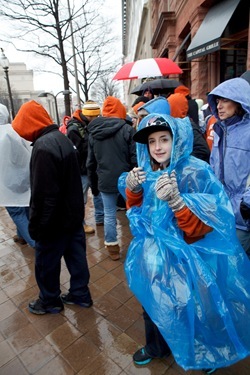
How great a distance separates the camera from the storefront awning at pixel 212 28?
6.22 metres

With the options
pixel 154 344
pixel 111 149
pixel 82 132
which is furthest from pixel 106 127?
pixel 154 344

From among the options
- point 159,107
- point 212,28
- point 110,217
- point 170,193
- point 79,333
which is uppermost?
point 212,28

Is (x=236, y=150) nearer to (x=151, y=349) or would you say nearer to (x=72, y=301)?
(x=151, y=349)

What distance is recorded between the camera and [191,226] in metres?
1.51

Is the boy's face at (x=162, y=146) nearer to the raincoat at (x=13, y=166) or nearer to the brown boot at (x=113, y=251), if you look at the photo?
the brown boot at (x=113, y=251)

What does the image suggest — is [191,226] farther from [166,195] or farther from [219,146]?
[219,146]

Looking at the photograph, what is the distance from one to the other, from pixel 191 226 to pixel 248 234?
0.98 m

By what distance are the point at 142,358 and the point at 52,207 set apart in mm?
1317

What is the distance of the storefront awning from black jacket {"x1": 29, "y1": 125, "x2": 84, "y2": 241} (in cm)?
546

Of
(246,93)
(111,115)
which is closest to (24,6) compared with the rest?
(111,115)

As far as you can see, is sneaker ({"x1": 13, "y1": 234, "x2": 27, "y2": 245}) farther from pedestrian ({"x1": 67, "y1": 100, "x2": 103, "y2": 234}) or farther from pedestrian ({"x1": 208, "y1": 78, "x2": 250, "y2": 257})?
pedestrian ({"x1": 208, "y1": 78, "x2": 250, "y2": 257})

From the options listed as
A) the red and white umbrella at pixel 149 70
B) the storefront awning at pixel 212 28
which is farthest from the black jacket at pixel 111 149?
the storefront awning at pixel 212 28

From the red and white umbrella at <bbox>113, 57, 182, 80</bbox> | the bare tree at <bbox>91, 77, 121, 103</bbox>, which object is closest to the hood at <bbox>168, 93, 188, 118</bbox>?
the red and white umbrella at <bbox>113, 57, 182, 80</bbox>

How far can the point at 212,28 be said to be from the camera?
6.71 meters
